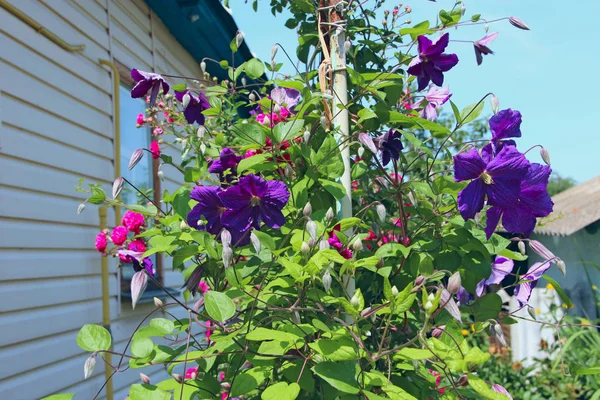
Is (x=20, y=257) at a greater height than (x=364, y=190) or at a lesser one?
lesser

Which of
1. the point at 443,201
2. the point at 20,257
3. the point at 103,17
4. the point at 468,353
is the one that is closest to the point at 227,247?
the point at 468,353

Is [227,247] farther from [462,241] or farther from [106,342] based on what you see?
[462,241]

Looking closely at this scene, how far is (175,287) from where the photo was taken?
4293 mm

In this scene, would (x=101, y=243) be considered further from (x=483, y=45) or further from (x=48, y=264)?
(x=483, y=45)

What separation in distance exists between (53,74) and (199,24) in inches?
72.7

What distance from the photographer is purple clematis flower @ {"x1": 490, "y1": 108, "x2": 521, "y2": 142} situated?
1.09 metres

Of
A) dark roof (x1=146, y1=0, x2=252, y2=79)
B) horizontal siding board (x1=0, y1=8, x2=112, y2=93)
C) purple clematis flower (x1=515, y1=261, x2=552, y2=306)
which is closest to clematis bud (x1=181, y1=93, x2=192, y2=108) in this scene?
purple clematis flower (x1=515, y1=261, x2=552, y2=306)

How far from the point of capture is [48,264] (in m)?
2.67

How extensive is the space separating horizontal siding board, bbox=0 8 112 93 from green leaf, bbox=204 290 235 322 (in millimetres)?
2069

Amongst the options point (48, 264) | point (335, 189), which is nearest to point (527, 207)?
point (335, 189)

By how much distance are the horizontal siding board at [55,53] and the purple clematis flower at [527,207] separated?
2.30m

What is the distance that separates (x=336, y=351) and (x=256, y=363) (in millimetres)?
191

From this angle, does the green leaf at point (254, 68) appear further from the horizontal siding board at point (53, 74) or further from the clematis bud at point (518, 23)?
the horizontal siding board at point (53, 74)

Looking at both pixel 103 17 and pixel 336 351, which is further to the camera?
pixel 103 17
